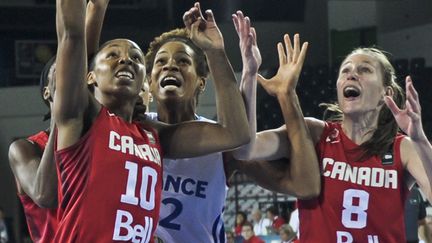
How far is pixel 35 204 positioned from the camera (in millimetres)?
3211

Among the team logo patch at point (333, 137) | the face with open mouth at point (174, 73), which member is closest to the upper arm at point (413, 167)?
the team logo patch at point (333, 137)

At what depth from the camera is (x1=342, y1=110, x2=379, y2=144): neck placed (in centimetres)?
376

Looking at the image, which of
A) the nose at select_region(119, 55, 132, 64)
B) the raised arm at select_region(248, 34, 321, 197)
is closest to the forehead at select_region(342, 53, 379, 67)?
the raised arm at select_region(248, 34, 321, 197)

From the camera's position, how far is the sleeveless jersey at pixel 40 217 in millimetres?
3119

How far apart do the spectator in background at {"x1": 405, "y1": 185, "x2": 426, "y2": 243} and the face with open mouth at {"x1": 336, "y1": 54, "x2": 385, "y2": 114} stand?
1523mm

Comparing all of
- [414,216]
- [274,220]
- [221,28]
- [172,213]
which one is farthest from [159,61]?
[221,28]

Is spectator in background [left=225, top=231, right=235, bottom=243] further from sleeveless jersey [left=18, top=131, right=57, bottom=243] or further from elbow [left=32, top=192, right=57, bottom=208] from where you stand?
elbow [left=32, top=192, right=57, bottom=208]

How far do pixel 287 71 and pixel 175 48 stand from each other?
0.51m

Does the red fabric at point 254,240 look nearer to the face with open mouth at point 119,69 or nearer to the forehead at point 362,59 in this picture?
the forehead at point 362,59

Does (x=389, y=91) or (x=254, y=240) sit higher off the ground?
(x=389, y=91)

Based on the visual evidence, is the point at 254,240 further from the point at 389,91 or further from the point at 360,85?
the point at 360,85

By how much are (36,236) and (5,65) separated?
13887 millimetres

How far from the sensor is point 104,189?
2834 millimetres

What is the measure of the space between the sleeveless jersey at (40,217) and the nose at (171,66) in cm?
55
